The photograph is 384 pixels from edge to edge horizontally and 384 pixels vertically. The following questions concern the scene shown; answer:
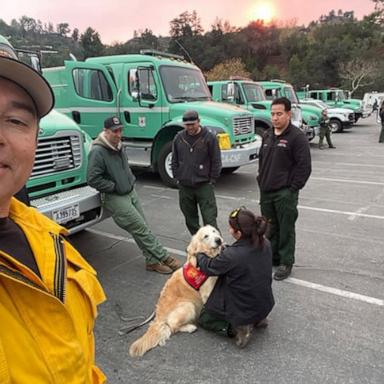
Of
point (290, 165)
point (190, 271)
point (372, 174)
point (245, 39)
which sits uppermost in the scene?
point (245, 39)

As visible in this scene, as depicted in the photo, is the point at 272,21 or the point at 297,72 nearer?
the point at 297,72

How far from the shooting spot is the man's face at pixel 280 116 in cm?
384

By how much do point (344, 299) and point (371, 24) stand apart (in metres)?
65.6

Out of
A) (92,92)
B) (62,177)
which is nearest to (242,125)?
(92,92)

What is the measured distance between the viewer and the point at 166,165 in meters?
7.85

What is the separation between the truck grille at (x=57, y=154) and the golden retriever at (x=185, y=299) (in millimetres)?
1745

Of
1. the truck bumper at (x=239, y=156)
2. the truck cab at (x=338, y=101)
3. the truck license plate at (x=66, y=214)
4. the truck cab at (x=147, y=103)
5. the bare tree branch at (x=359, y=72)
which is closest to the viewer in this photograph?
the truck license plate at (x=66, y=214)

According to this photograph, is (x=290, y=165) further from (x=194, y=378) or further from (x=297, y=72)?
(x=297, y=72)

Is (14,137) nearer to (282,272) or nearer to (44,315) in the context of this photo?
(44,315)

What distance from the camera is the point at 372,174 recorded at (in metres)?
9.29

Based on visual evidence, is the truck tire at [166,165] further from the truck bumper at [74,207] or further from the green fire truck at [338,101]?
the green fire truck at [338,101]

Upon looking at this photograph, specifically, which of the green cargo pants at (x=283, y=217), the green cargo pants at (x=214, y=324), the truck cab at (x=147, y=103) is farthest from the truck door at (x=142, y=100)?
the green cargo pants at (x=214, y=324)

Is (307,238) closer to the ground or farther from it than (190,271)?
closer to the ground

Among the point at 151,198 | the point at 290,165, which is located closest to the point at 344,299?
the point at 290,165
